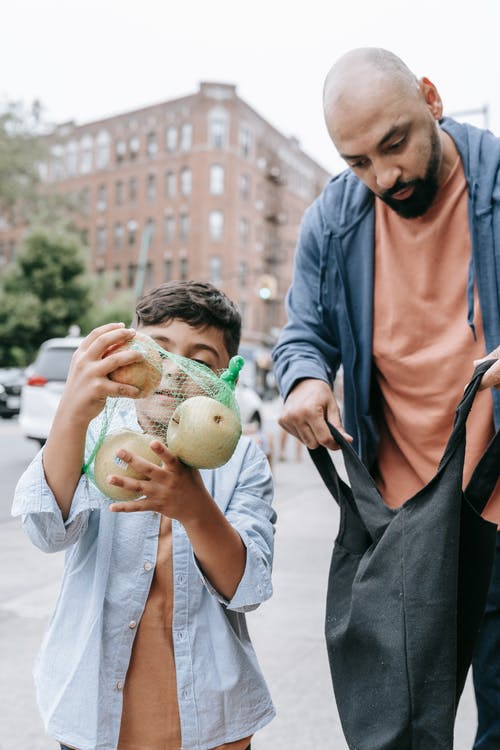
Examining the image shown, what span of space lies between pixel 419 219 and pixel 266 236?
48.0 metres

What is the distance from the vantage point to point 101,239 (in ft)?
160

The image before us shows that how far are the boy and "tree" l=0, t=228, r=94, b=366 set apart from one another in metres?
31.4

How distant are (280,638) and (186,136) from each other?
44.6 meters

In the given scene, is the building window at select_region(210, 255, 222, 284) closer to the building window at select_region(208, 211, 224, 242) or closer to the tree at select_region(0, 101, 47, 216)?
the building window at select_region(208, 211, 224, 242)

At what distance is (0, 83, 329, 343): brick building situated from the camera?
44344 mm

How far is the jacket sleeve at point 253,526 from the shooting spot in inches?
64.6

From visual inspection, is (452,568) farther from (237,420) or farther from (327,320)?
(327,320)

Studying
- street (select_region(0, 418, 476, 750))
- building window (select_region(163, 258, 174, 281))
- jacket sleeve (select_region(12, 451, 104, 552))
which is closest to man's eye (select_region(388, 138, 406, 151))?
jacket sleeve (select_region(12, 451, 104, 552))

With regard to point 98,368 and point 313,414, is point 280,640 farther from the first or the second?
point 98,368

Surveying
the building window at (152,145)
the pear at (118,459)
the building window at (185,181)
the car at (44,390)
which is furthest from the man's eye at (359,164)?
the building window at (152,145)

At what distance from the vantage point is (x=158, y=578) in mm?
1799

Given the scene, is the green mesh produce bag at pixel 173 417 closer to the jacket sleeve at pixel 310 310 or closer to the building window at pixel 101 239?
the jacket sleeve at pixel 310 310

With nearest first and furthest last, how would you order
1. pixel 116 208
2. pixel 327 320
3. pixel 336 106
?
pixel 336 106 → pixel 327 320 → pixel 116 208

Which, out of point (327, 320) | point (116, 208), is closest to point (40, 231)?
point (116, 208)
